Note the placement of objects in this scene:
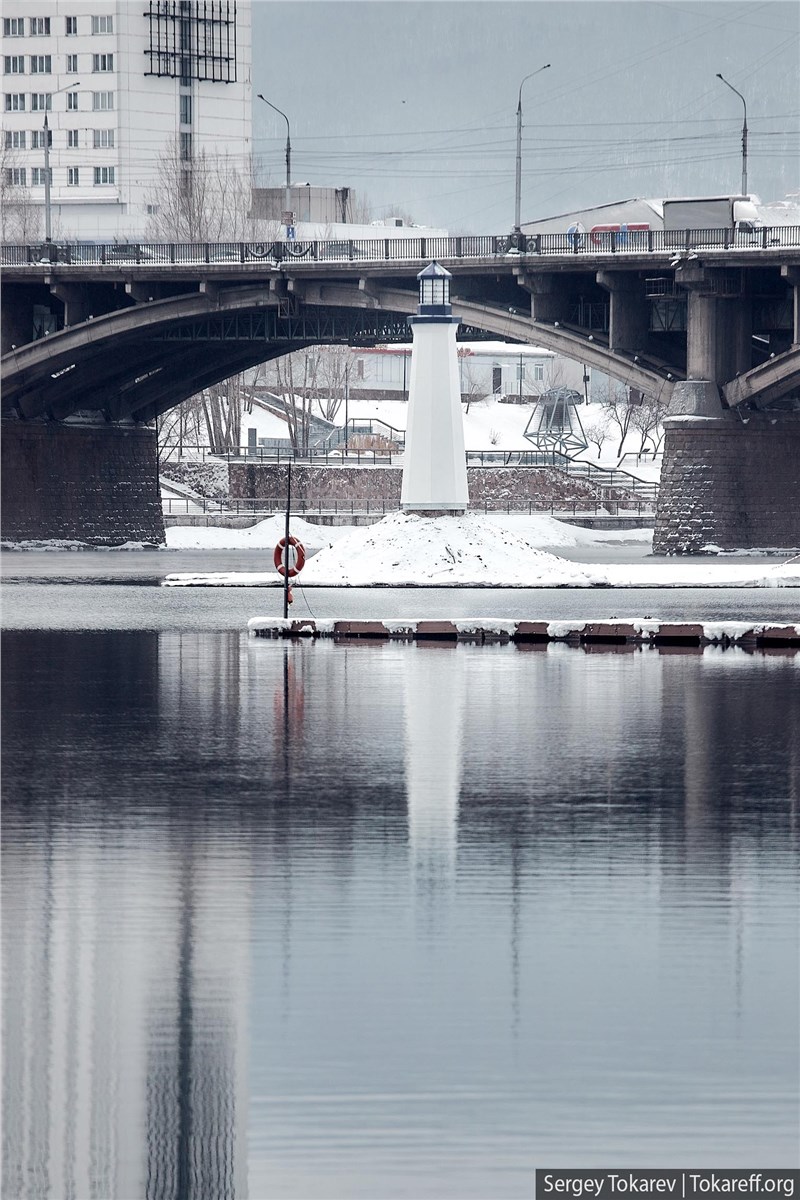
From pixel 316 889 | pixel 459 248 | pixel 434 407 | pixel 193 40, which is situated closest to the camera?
pixel 316 889

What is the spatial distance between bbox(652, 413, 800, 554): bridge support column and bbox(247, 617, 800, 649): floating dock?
3823 cm

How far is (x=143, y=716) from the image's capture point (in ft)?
67.8

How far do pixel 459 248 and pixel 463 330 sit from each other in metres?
6.90

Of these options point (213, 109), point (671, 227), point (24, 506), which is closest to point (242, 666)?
point (671, 227)

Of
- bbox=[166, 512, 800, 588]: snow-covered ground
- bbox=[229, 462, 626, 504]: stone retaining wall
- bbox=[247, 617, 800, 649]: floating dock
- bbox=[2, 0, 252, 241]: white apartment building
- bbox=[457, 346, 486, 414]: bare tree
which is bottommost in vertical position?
bbox=[247, 617, 800, 649]: floating dock

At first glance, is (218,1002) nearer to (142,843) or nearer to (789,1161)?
(789,1161)

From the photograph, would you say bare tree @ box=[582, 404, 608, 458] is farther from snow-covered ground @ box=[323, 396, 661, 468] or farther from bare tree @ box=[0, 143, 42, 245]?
bare tree @ box=[0, 143, 42, 245]

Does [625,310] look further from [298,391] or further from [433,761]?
[298,391]

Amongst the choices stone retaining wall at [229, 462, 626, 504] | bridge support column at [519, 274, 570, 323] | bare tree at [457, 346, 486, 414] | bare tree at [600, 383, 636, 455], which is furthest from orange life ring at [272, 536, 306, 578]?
bare tree at [457, 346, 486, 414]

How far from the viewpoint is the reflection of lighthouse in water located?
1297cm

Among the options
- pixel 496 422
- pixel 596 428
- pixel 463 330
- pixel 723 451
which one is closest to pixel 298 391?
pixel 496 422

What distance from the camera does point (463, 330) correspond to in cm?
7950

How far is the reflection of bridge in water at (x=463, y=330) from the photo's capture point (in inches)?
2731

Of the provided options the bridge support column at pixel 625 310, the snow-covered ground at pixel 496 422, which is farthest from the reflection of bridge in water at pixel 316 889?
the snow-covered ground at pixel 496 422
